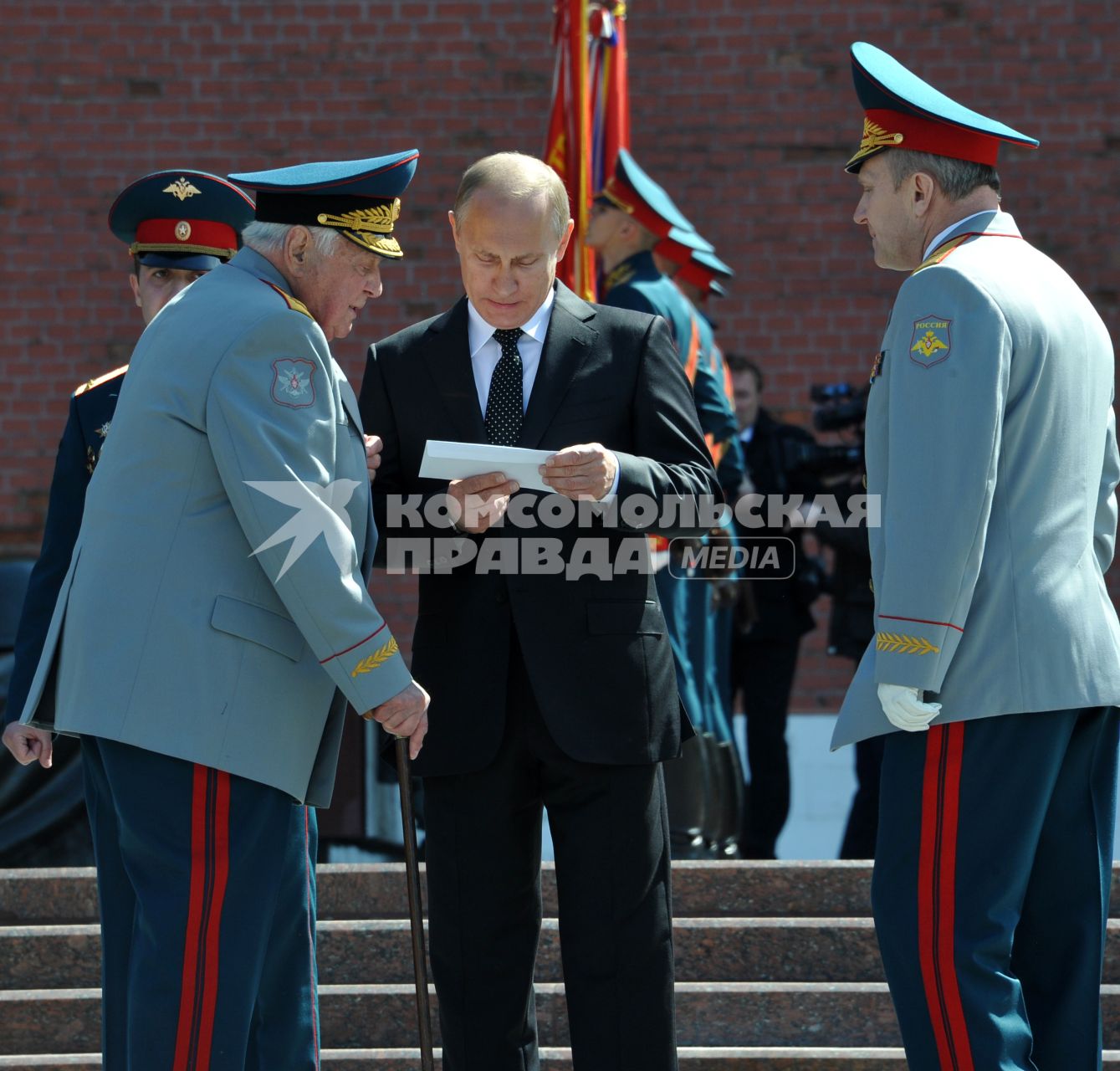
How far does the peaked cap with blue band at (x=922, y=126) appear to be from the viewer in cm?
267

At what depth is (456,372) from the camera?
2953mm

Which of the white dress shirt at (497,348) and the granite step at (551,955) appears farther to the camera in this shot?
the granite step at (551,955)

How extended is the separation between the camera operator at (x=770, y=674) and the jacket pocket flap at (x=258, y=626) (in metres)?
3.01

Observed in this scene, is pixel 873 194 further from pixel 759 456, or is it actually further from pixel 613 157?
pixel 759 456

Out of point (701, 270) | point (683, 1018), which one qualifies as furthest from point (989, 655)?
point (701, 270)

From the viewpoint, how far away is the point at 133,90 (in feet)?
23.0

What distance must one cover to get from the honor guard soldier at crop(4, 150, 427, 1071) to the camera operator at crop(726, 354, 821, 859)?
2.97m

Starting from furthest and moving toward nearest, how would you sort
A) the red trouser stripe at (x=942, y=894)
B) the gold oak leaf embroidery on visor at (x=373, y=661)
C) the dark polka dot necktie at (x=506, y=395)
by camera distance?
the dark polka dot necktie at (x=506, y=395) < the gold oak leaf embroidery on visor at (x=373, y=661) < the red trouser stripe at (x=942, y=894)

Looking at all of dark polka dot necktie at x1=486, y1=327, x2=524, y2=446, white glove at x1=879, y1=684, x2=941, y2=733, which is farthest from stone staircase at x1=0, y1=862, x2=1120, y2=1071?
dark polka dot necktie at x1=486, y1=327, x2=524, y2=446

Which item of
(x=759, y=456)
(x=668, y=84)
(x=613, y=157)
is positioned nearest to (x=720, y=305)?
(x=668, y=84)

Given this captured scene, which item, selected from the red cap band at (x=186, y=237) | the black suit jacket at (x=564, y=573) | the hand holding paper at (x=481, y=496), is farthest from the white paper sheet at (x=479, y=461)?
the red cap band at (x=186, y=237)

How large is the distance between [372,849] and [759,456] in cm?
188

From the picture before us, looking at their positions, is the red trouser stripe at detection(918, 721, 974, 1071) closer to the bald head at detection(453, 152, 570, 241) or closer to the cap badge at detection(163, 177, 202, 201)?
the bald head at detection(453, 152, 570, 241)

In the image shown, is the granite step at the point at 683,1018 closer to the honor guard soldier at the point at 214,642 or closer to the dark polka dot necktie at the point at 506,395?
the honor guard soldier at the point at 214,642
